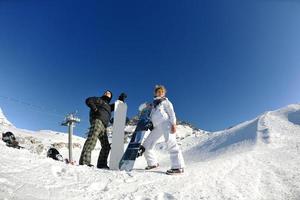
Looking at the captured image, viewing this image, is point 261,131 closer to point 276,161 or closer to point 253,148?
point 253,148

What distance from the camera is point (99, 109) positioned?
6.93 metres

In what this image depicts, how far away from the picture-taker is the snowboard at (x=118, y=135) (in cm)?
708

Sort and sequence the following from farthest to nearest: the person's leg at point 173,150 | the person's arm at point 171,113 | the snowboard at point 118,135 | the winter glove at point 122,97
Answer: the winter glove at point 122,97 < the snowboard at point 118,135 < the person's arm at point 171,113 < the person's leg at point 173,150

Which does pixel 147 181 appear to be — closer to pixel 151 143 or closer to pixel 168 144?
pixel 168 144

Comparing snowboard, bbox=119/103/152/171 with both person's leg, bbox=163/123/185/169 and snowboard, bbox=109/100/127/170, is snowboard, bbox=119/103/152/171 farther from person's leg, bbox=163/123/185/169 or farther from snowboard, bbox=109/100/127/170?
person's leg, bbox=163/123/185/169

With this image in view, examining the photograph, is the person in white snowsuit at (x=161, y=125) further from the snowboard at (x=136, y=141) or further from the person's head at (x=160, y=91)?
the snowboard at (x=136, y=141)

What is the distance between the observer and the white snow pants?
18.3 ft

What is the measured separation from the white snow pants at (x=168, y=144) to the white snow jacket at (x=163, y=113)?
0.31ft

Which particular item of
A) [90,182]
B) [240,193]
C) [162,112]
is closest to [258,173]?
[240,193]

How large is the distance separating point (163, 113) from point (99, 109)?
5.49 feet

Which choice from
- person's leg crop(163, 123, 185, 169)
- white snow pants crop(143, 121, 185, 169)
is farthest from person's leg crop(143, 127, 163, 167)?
person's leg crop(163, 123, 185, 169)

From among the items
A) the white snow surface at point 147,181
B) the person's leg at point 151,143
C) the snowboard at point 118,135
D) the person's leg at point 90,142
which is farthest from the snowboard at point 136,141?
the white snow surface at point 147,181

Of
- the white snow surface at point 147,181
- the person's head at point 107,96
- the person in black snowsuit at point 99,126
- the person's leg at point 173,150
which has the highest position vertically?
the person's head at point 107,96

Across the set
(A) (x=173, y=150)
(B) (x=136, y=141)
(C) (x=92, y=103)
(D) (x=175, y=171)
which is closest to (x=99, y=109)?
(C) (x=92, y=103)
